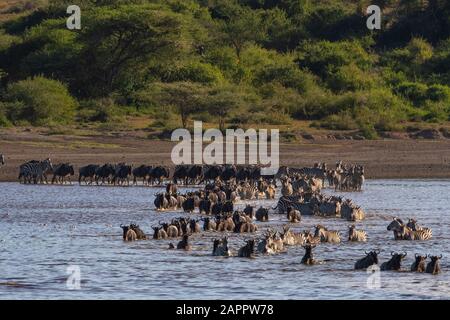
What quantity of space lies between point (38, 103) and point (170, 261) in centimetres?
2701

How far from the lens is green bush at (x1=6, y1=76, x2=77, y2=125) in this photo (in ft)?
144

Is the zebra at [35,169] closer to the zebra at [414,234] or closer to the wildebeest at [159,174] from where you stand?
the wildebeest at [159,174]

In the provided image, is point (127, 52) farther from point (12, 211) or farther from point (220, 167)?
point (12, 211)

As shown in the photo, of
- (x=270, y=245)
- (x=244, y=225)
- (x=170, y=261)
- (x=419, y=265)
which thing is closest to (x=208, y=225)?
(x=244, y=225)

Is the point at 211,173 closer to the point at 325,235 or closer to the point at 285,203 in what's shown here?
the point at 285,203

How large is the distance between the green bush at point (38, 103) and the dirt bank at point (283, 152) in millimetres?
2977

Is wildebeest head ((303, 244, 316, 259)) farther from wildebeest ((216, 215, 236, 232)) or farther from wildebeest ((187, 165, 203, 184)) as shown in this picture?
wildebeest ((187, 165, 203, 184))

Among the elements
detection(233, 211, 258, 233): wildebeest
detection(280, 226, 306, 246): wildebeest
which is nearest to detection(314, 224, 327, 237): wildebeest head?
detection(280, 226, 306, 246): wildebeest

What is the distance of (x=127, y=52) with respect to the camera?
5291 centimetres

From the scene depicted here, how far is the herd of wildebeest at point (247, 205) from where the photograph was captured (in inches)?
766

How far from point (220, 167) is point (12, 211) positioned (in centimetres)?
820

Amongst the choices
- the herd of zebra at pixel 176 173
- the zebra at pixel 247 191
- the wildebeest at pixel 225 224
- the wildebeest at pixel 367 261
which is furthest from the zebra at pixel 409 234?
the herd of zebra at pixel 176 173

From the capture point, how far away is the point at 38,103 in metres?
44.7
